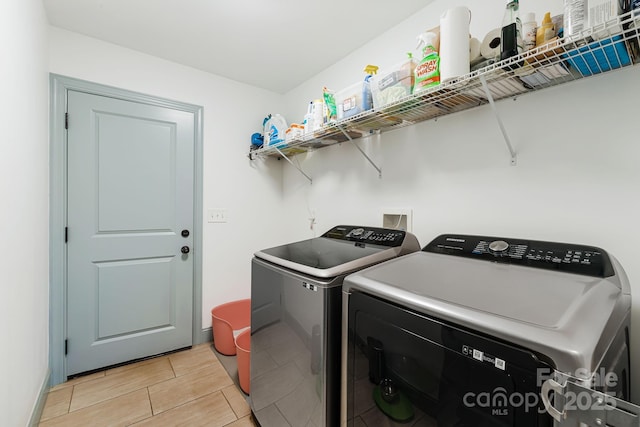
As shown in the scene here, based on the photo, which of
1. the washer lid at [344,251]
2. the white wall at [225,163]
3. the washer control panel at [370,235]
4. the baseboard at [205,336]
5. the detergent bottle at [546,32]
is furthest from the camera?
the baseboard at [205,336]

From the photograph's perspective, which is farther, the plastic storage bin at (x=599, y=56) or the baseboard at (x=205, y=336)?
the baseboard at (x=205, y=336)

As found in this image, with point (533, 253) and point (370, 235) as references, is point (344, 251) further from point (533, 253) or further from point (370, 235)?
point (533, 253)

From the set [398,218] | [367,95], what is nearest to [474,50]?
[367,95]

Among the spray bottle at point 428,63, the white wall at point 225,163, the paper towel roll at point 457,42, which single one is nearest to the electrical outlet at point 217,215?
the white wall at point 225,163

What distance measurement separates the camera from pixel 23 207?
4.19ft

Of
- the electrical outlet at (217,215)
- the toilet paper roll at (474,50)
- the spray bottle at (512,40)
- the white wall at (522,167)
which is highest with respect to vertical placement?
the toilet paper roll at (474,50)

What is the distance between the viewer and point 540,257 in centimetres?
98

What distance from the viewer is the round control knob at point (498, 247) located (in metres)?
1.08

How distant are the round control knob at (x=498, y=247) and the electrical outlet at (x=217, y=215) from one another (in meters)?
2.16

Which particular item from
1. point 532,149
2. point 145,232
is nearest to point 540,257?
point 532,149

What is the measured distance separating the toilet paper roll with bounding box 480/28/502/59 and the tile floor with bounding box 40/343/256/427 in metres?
2.18

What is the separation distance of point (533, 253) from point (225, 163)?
237 cm

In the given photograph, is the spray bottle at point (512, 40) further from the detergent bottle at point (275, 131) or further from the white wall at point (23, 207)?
the white wall at point (23, 207)

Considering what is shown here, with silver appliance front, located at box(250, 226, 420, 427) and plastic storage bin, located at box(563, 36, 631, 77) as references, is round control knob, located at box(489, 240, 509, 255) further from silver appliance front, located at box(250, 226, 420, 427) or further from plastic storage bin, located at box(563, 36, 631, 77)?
plastic storage bin, located at box(563, 36, 631, 77)
